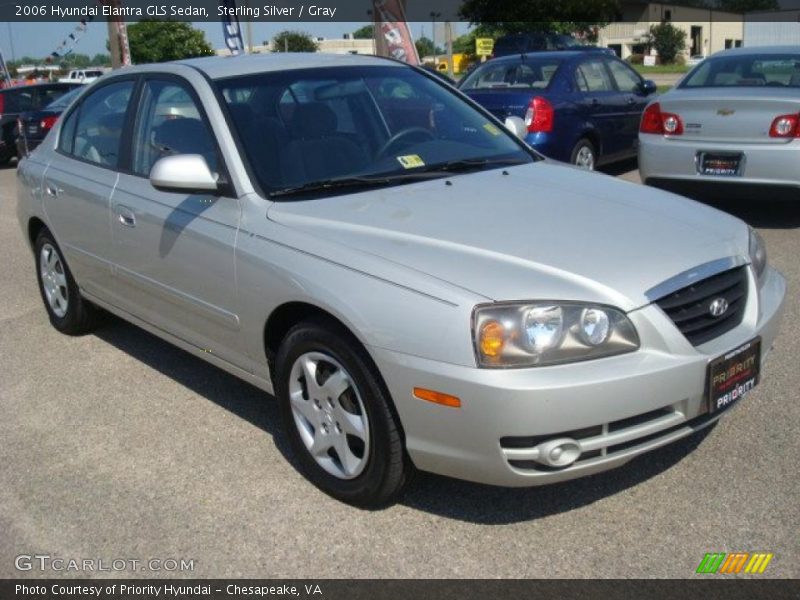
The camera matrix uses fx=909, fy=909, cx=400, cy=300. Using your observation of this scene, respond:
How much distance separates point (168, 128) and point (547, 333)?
238cm

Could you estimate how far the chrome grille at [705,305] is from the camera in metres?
3.07

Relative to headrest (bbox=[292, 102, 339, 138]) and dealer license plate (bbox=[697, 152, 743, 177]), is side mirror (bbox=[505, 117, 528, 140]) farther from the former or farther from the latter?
dealer license plate (bbox=[697, 152, 743, 177])

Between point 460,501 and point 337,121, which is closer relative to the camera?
point 460,501

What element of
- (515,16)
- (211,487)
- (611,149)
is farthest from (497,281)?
(515,16)

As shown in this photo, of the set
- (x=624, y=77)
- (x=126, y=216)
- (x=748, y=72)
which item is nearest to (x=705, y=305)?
(x=126, y=216)

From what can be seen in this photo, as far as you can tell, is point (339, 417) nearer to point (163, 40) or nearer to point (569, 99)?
point (569, 99)

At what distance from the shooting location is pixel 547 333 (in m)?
2.91

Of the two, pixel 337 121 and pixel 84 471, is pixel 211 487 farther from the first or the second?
pixel 337 121

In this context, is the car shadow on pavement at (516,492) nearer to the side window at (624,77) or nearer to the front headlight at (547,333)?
the front headlight at (547,333)

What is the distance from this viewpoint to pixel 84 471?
390cm

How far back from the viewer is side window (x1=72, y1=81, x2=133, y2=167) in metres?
4.84

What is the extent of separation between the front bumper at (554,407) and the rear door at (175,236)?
1073mm

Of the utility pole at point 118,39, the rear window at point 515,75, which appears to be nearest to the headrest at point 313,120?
the rear window at point 515,75

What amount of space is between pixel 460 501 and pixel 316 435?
0.61 m
